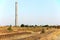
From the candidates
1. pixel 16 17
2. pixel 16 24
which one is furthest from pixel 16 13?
pixel 16 24

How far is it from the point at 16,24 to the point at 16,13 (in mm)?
10761

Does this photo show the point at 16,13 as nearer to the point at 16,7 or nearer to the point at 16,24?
the point at 16,7

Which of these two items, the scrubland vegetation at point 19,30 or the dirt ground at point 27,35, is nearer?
the dirt ground at point 27,35

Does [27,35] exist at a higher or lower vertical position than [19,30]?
higher

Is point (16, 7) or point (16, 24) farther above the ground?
point (16, 7)

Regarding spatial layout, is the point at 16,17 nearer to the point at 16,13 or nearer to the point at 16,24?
the point at 16,13

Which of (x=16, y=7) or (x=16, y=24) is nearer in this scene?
(x=16, y=7)

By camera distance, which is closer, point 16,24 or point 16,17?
point 16,17

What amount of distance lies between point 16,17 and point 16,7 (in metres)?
5.12

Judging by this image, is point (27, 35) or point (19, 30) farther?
point (19, 30)

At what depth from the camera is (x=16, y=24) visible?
109m

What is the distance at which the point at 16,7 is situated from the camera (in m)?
99.4

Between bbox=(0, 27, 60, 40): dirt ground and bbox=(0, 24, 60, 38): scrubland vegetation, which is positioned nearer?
bbox=(0, 27, 60, 40): dirt ground

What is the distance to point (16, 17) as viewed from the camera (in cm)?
10081
